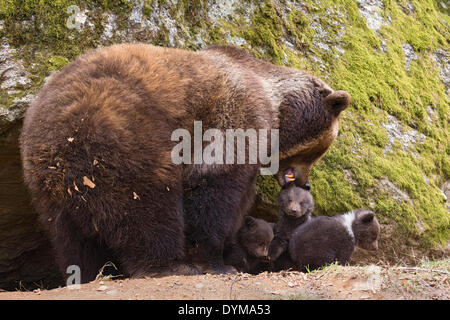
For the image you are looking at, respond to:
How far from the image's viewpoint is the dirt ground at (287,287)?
397 centimetres

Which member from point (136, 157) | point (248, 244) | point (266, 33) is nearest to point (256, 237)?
point (248, 244)

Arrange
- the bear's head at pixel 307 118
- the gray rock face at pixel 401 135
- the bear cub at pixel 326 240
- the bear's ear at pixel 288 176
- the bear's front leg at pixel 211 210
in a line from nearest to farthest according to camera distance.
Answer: the bear's front leg at pixel 211 210, the bear cub at pixel 326 240, the bear's head at pixel 307 118, the bear's ear at pixel 288 176, the gray rock face at pixel 401 135

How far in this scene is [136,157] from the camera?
182 inches

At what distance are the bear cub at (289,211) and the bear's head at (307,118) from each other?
15 centimetres

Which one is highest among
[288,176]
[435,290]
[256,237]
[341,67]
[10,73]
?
[10,73]

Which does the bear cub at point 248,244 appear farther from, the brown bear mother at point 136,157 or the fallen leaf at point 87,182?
the fallen leaf at point 87,182

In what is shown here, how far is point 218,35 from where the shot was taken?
6844 millimetres

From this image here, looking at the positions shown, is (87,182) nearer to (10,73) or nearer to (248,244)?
(10,73)

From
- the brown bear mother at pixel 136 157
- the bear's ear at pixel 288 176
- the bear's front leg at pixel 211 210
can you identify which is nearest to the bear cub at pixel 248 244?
the brown bear mother at pixel 136 157

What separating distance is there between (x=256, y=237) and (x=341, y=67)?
10.4 feet

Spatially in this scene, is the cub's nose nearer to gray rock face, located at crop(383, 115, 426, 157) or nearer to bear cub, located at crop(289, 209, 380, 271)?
bear cub, located at crop(289, 209, 380, 271)

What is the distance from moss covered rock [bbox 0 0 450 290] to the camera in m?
5.71

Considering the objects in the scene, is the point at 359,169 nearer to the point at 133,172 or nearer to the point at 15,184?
the point at 133,172
